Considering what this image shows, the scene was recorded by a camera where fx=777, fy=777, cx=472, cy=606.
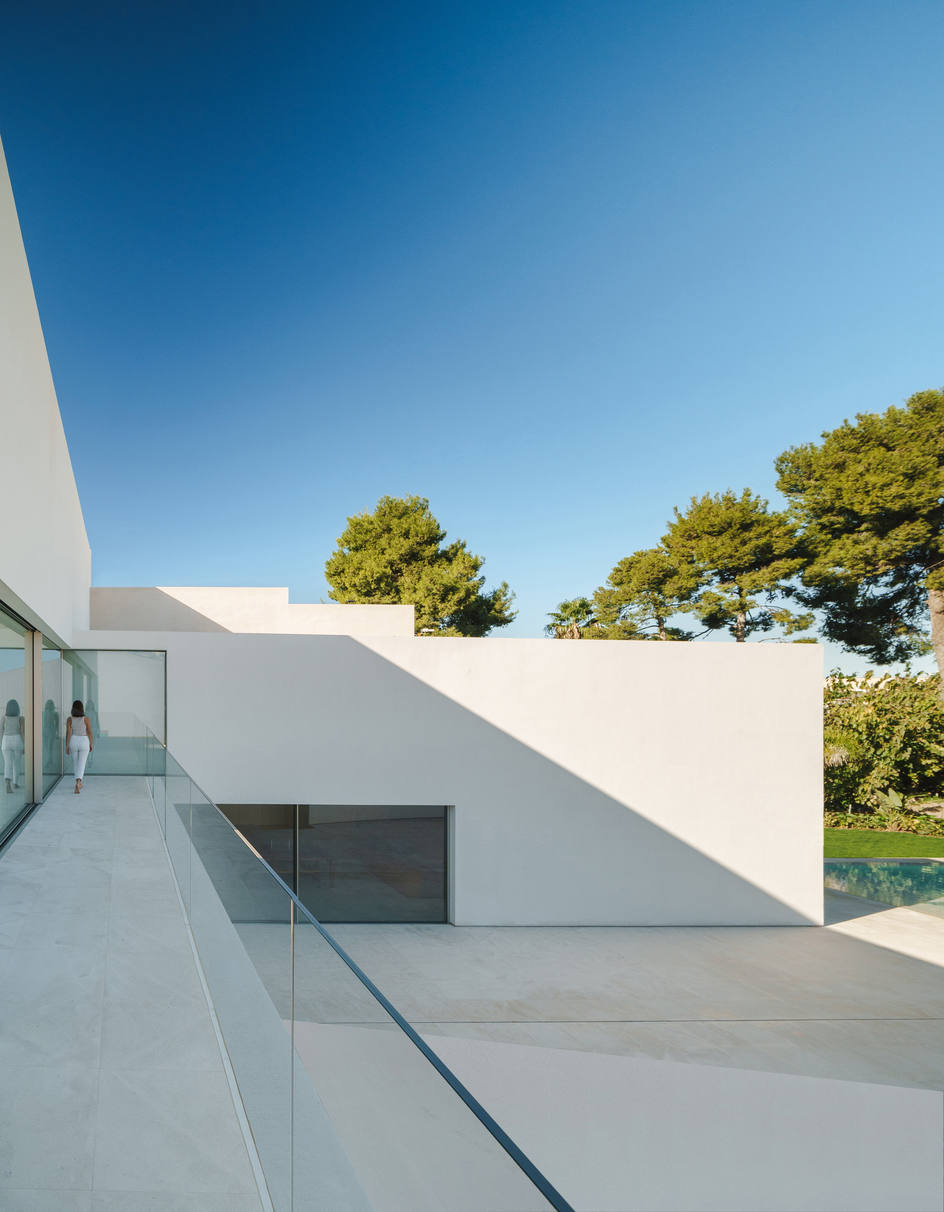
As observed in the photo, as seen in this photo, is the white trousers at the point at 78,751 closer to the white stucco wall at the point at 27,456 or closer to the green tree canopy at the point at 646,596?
→ the white stucco wall at the point at 27,456

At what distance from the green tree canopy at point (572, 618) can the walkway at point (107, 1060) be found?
2900 cm

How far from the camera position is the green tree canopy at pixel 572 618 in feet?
113

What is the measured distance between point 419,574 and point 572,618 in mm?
8020

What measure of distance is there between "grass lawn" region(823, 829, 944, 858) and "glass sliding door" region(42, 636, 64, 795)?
18.2m

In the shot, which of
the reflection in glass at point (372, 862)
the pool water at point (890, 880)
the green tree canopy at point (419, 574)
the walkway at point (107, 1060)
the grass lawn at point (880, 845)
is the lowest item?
the grass lawn at point (880, 845)

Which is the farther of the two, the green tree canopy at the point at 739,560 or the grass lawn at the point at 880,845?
the green tree canopy at the point at 739,560

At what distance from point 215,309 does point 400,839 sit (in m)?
18.1

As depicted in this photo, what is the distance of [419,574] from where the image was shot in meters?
31.1

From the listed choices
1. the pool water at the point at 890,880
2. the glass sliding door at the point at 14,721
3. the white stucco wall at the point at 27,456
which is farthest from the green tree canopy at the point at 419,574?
the glass sliding door at the point at 14,721

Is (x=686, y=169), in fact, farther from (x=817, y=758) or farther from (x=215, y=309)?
(x=817, y=758)

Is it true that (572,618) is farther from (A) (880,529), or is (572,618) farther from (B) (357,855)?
(B) (357,855)

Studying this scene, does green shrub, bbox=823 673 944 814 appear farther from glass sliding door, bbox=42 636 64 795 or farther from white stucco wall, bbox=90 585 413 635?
glass sliding door, bbox=42 636 64 795

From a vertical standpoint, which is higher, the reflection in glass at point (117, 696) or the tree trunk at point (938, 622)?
the tree trunk at point (938, 622)

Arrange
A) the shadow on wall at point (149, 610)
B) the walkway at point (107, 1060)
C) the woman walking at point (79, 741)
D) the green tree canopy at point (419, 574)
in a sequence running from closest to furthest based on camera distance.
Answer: the walkway at point (107, 1060), the woman walking at point (79, 741), the shadow on wall at point (149, 610), the green tree canopy at point (419, 574)
